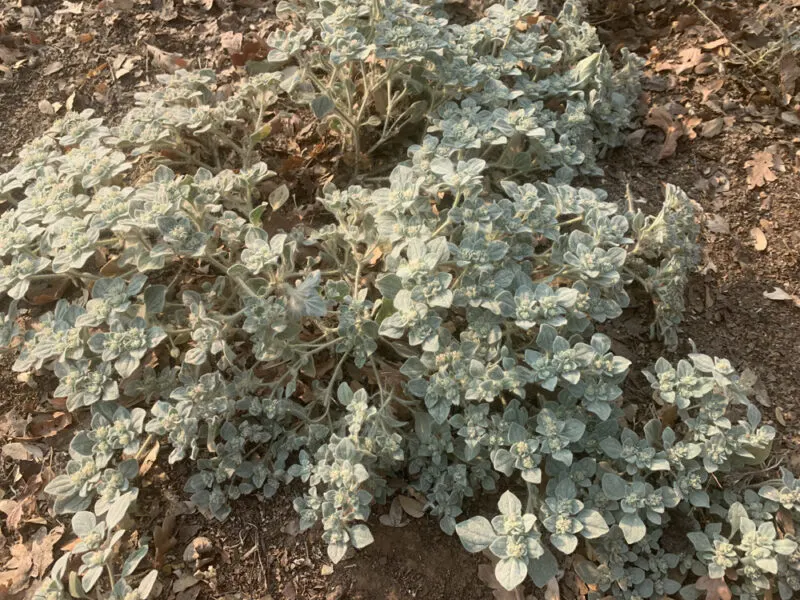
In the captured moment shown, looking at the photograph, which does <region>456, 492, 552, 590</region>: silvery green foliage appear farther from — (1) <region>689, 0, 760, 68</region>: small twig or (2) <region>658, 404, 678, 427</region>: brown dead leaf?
(1) <region>689, 0, 760, 68</region>: small twig

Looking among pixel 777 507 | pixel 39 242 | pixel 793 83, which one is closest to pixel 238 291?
pixel 39 242

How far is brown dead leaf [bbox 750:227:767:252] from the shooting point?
11.9ft

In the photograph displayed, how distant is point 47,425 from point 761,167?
4.31 m

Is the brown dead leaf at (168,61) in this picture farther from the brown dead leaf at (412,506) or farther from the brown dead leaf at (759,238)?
the brown dead leaf at (759,238)

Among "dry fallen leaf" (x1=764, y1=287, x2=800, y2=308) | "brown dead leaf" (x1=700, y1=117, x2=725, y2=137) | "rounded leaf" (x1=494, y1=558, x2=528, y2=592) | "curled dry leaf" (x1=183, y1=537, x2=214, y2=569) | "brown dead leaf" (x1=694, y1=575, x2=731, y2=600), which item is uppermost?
"brown dead leaf" (x1=700, y1=117, x2=725, y2=137)

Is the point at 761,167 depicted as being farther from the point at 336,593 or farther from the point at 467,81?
the point at 336,593

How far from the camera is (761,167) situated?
3857mm

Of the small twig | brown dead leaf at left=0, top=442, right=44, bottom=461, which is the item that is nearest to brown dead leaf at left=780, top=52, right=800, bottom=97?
the small twig

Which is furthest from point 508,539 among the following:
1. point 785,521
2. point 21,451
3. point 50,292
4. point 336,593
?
Result: point 50,292

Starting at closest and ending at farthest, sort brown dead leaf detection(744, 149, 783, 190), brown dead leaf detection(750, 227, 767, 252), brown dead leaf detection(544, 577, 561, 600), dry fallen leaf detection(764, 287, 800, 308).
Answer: brown dead leaf detection(544, 577, 561, 600)
dry fallen leaf detection(764, 287, 800, 308)
brown dead leaf detection(750, 227, 767, 252)
brown dead leaf detection(744, 149, 783, 190)

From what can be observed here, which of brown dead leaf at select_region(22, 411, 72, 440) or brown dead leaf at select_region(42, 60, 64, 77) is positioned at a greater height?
brown dead leaf at select_region(42, 60, 64, 77)

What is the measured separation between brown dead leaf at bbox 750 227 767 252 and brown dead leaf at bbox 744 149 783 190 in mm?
304

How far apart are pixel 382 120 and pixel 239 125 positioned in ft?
2.79

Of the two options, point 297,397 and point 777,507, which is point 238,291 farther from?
point 777,507
